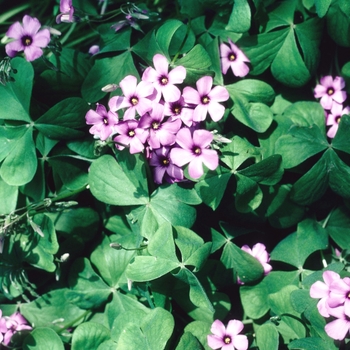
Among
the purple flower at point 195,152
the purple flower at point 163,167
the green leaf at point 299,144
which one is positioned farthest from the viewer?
the green leaf at point 299,144

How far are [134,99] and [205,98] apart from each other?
0.70 ft

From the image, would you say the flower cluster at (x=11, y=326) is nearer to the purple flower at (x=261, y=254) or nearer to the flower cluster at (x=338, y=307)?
the purple flower at (x=261, y=254)

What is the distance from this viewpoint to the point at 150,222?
5.10 ft

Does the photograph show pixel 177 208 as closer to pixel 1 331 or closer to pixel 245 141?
pixel 245 141

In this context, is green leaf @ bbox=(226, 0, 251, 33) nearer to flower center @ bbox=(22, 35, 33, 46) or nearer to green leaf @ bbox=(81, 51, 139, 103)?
green leaf @ bbox=(81, 51, 139, 103)

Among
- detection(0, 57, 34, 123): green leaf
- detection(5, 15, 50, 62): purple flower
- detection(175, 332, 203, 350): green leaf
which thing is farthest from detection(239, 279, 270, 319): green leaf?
detection(5, 15, 50, 62): purple flower

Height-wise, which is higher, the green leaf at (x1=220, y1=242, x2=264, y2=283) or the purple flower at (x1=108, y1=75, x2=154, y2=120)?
the purple flower at (x1=108, y1=75, x2=154, y2=120)

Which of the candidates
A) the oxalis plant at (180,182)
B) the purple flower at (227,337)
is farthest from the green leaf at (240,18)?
the purple flower at (227,337)

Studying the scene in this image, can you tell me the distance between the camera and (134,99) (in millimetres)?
1442

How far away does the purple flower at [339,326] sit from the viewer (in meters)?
1.41

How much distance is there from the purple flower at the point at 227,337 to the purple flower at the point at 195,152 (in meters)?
0.49

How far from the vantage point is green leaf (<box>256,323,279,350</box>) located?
4.94 feet

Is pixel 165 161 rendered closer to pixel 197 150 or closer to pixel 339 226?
pixel 197 150

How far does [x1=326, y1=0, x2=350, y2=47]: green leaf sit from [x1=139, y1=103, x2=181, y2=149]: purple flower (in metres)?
0.67
